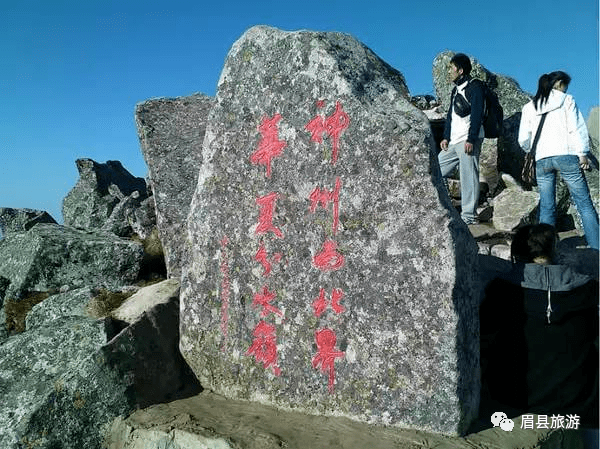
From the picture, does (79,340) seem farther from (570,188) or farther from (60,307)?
(570,188)

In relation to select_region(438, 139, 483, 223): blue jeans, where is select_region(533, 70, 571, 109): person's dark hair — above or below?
above

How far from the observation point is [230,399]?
4.92 meters

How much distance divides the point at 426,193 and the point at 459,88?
4.04 meters

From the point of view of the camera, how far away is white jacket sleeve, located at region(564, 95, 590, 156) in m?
7.07

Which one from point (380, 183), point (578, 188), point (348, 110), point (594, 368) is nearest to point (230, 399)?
point (380, 183)

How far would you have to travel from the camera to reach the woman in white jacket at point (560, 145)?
7137mm

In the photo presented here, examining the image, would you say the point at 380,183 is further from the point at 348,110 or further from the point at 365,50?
the point at 365,50
